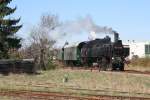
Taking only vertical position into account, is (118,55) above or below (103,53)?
below

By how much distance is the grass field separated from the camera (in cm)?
2697

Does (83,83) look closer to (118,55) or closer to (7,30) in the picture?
(118,55)

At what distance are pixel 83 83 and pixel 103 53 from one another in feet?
41.7

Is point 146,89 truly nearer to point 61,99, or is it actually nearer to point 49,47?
point 61,99

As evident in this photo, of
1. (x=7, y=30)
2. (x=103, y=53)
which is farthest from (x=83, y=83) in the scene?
(x=7, y=30)

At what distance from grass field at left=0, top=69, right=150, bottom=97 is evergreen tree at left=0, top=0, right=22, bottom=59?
1280 cm

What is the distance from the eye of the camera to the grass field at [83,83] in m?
27.0

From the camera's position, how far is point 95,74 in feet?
116

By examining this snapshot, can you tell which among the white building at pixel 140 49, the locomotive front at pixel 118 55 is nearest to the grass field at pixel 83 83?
the locomotive front at pixel 118 55

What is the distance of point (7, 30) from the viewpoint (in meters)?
50.0

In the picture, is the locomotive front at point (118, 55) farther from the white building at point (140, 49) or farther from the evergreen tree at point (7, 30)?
the white building at point (140, 49)

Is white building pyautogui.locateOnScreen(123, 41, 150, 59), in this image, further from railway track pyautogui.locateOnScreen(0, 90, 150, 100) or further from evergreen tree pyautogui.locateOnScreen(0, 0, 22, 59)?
railway track pyautogui.locateOnScreen(0, 90, 150, 100)

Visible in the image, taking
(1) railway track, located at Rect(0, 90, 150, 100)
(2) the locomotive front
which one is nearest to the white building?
(2) the locomotive front

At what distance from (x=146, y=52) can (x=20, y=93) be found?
79542mm
